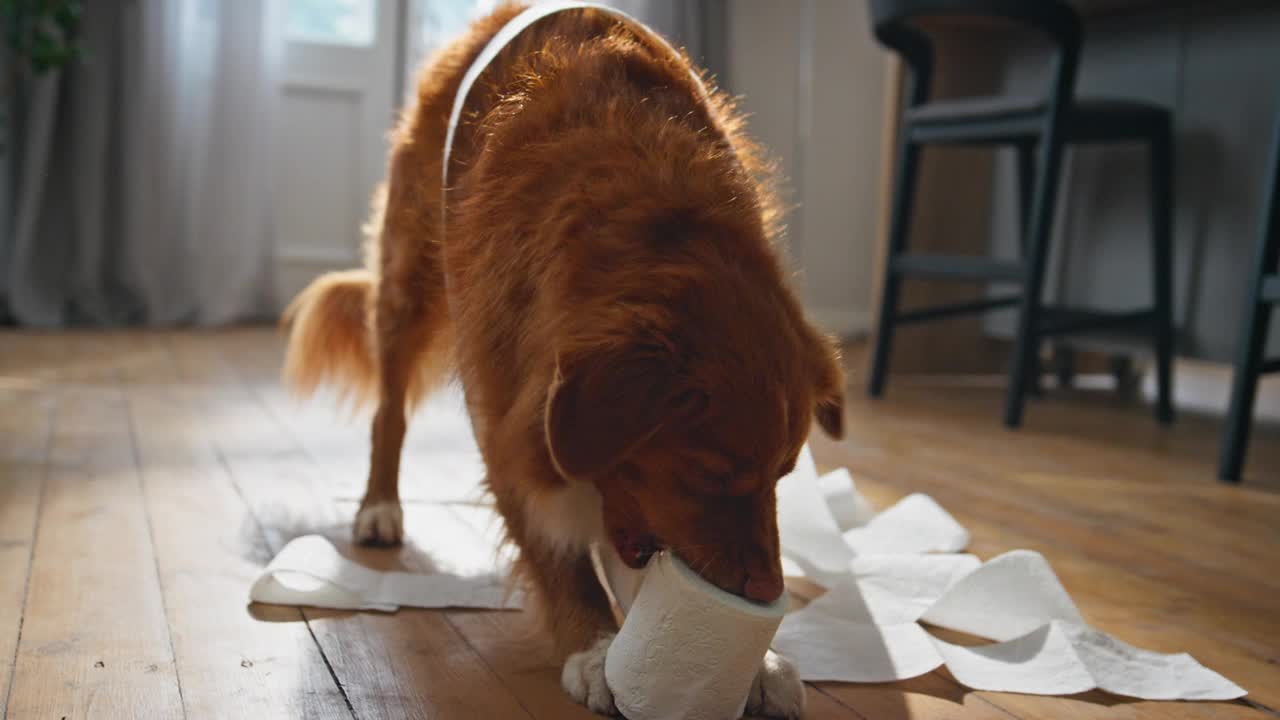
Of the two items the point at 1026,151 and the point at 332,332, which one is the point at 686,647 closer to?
the point at 332,332

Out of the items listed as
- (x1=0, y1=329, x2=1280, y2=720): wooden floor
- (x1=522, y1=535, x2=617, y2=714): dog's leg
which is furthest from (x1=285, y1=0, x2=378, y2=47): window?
(x1=522, y1=535, x2=617, y2=714): dog's leg

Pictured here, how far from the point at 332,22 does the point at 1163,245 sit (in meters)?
3.45

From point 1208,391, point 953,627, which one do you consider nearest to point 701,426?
point 953,627

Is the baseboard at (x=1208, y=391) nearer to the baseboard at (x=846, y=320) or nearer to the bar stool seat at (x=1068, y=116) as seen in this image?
the bar stool seat at (x=1068, y=116)

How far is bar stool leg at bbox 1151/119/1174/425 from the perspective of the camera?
3.23 meters

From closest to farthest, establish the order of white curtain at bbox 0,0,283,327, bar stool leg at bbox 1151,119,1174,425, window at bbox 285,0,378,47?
1. bar stool leg at bbox 1151,119,1174,425
2. white curtain at bbox 0,0,283,327
3. window at bbox 285,0,378,47

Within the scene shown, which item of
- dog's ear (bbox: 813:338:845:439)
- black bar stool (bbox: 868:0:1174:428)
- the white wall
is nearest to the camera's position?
dog's ear (bbox: 813:338:845:439)

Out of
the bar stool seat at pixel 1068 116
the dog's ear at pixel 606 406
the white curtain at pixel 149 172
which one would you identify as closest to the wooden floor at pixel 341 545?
the dog's ear at pixel 606 406

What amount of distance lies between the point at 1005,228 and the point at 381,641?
3.30 meters

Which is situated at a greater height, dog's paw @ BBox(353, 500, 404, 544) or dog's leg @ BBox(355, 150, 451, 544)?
dog's leg @ BBox(355, 150, 451, 544)

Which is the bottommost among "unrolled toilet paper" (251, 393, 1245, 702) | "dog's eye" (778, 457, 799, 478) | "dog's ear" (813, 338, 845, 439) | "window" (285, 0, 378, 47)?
"unrolled toilet paper" (251, 393, 1245, 702)

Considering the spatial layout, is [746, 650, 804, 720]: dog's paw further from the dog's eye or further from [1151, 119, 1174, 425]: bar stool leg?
[1151, 119, 1174, 425]: bar stool leg

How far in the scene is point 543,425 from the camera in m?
1.05

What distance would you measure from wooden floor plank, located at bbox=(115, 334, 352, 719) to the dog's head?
37cm
